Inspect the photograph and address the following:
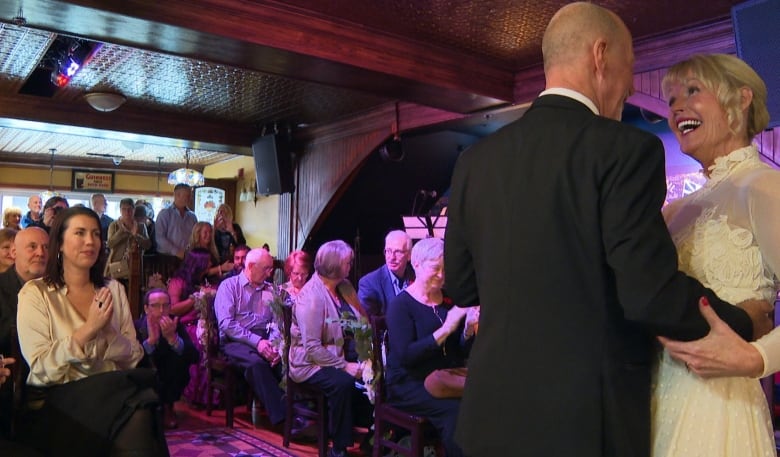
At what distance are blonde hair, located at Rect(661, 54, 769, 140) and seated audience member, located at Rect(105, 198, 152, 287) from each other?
234 inches

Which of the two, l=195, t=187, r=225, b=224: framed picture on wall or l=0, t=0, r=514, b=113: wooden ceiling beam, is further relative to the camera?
l=195, t=187, r=225, b=224: framed picture on wall

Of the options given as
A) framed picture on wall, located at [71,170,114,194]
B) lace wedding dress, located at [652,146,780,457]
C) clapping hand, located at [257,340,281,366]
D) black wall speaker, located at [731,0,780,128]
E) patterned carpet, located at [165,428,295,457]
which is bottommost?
patterned carpet, located at [165,428,295,457]

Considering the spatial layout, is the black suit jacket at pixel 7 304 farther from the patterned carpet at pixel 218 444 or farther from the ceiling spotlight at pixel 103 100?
the ceiling spotlight at pixel 103 100

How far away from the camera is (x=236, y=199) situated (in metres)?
11.4

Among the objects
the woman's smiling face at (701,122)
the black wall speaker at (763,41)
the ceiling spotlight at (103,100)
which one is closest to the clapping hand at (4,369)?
the woman's smiling face at (701,122)

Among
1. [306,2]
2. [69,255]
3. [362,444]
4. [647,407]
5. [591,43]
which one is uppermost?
[306,2]

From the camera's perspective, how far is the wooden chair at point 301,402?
387 cm

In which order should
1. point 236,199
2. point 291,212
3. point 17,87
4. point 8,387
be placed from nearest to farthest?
point 8,387, point 17,87, point 291,212, point 236,199

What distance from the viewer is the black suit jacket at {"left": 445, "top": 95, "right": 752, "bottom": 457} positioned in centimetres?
103

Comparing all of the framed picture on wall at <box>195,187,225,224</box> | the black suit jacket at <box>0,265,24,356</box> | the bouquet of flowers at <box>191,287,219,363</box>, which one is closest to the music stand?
the bouquet of flowers at <box>191,287,219,363</box>

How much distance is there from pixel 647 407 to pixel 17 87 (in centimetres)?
663

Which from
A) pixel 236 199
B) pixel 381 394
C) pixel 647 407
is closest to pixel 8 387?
pixel 381 394

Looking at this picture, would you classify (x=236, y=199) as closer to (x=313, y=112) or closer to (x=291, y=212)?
(x=291, y=212)

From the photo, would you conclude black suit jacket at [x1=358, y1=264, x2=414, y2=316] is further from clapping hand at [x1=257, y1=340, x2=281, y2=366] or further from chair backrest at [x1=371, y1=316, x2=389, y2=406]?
chair backrest at [x1=371, y1=316, x2=389, y2=406]
